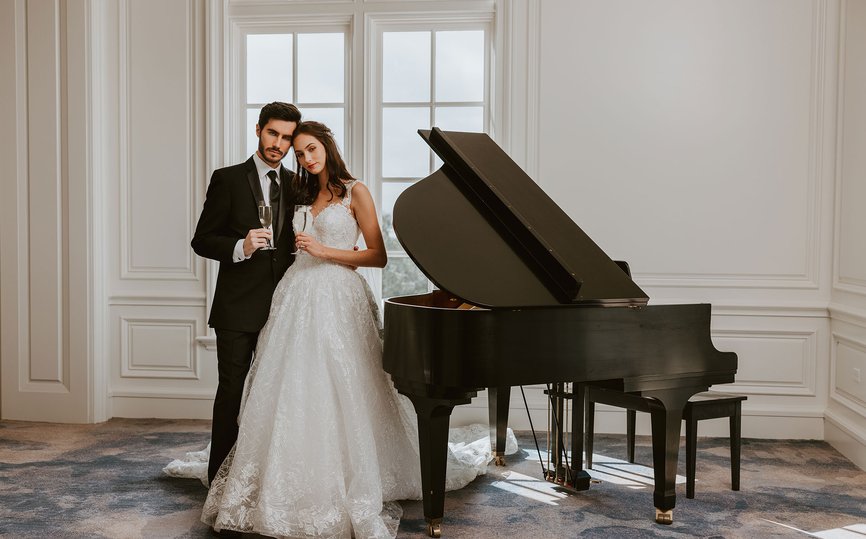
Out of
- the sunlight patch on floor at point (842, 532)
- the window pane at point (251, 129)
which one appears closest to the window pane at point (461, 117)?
the window pane at point (251, 129)

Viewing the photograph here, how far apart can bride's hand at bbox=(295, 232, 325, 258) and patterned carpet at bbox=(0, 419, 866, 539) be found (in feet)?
2.96

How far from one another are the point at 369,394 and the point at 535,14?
2.84 m

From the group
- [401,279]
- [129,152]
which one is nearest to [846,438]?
[401,279]

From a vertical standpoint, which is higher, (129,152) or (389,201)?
(129,152)

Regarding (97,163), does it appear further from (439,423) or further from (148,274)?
(439,423)

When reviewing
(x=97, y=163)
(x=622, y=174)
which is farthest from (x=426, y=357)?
(x=97, y=163)

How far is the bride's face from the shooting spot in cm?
333

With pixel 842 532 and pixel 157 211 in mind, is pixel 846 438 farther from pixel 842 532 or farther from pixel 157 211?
pixel 157 211

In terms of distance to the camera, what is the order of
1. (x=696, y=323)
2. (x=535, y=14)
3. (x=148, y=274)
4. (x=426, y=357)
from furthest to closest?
1. (x=148, y=274)
2. (x=535, y=14)
3. (x=696, y=323)
4. (x=426, y=357)

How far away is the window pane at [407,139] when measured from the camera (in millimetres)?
5219

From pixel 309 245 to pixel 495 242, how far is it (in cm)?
77

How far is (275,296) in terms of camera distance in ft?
11.1

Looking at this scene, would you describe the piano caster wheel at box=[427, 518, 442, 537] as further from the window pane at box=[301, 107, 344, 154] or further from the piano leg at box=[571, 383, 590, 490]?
the window pane at box=[301, 107, 344, 154]

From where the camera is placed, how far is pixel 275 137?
335 cm
